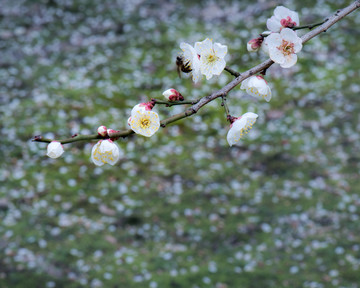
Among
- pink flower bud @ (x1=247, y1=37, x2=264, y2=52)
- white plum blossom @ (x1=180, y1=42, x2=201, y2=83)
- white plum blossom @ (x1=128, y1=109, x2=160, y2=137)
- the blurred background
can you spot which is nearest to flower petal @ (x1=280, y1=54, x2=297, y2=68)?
pink flower bud @ (x1=247, y1=37, x2=264, y2=52)

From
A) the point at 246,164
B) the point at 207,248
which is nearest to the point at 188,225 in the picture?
the point at 207,248

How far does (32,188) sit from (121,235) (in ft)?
4.11

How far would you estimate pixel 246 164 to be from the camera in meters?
5.48

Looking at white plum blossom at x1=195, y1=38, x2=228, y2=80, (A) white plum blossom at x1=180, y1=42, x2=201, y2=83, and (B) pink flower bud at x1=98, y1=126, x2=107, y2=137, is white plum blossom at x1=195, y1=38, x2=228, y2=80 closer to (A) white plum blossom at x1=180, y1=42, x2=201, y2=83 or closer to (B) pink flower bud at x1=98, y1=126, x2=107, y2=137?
(A) white plum blossom at x1=180, y1=42, x2=201, y2=83

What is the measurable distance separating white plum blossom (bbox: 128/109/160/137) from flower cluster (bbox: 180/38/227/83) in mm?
184

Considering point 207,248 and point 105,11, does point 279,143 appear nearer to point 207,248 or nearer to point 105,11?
point 207,248

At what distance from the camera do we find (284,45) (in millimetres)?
1281

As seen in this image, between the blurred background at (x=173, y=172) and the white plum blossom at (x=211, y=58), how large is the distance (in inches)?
83.2

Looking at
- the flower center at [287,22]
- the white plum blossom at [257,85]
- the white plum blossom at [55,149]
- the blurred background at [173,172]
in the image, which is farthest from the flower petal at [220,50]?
the blurred background at [173,172]

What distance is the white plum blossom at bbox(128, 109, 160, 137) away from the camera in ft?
3.88

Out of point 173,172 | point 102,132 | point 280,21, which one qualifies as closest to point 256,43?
point 280,21

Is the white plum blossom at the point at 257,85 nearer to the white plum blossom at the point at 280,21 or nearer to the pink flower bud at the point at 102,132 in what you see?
the white plum blossom at the point at 280,21

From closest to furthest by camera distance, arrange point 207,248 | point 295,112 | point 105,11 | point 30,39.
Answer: point 207,248 → point 295,112 → point 30,39 → point 105,11

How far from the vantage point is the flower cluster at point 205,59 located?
4.19ft
